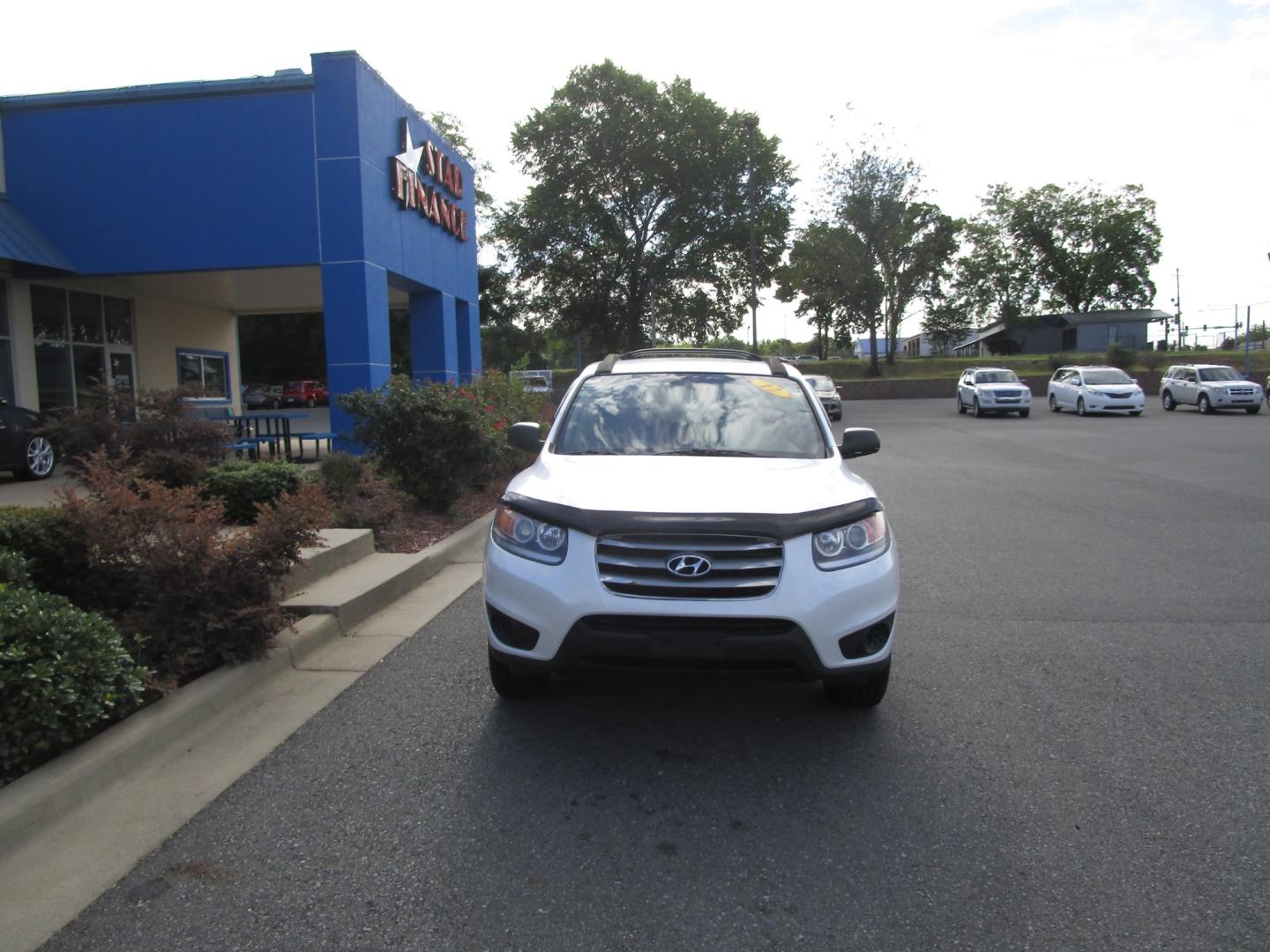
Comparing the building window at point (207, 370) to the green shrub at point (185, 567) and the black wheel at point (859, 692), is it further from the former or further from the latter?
the black wheel at point (859, 692)

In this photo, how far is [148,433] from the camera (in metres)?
8.88

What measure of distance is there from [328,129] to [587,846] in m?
13.6

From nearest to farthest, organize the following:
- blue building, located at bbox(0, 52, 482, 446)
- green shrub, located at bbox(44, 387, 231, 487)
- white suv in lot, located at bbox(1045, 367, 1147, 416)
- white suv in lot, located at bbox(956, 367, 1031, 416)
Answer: green shrub, located at bbox(44, 387, 231, 487) → blue building, located at bbox(0, 52, 482, 446) → white suv in lot, located at bbox(1045, 367, 1147, 416) → white suv in lot, located at bbox(956, 367, 1031, 416)

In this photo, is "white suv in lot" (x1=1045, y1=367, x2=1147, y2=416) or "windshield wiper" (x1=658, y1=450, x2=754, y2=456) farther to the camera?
"white suv in lot" (x1=1045, y1=367, x2=1147, y2=416)

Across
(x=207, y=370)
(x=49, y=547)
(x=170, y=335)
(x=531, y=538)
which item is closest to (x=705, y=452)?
(x=531, y=538)

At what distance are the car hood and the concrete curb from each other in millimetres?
1740

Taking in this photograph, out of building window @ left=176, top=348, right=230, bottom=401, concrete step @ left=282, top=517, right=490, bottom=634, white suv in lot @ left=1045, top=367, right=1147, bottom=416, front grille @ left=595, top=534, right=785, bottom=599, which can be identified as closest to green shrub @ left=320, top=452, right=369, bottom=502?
concrete step @ left=282, top=517, right=490, bottom=634

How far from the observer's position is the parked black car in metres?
11.8

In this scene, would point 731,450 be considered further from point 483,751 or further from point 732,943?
point 732,943

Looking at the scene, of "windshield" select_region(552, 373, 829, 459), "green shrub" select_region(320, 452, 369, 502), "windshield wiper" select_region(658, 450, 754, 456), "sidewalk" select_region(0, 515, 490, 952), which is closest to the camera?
"sidewalk" select_region(0, 515, 490, 952)

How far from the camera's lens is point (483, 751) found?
415 cm

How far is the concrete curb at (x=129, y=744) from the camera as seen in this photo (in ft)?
A: 11.0

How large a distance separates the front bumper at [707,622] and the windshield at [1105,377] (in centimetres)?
2993

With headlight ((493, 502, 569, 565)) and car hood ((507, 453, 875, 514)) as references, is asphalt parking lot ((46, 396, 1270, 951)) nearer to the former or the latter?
headlight ((493, 502, 569, 565))
